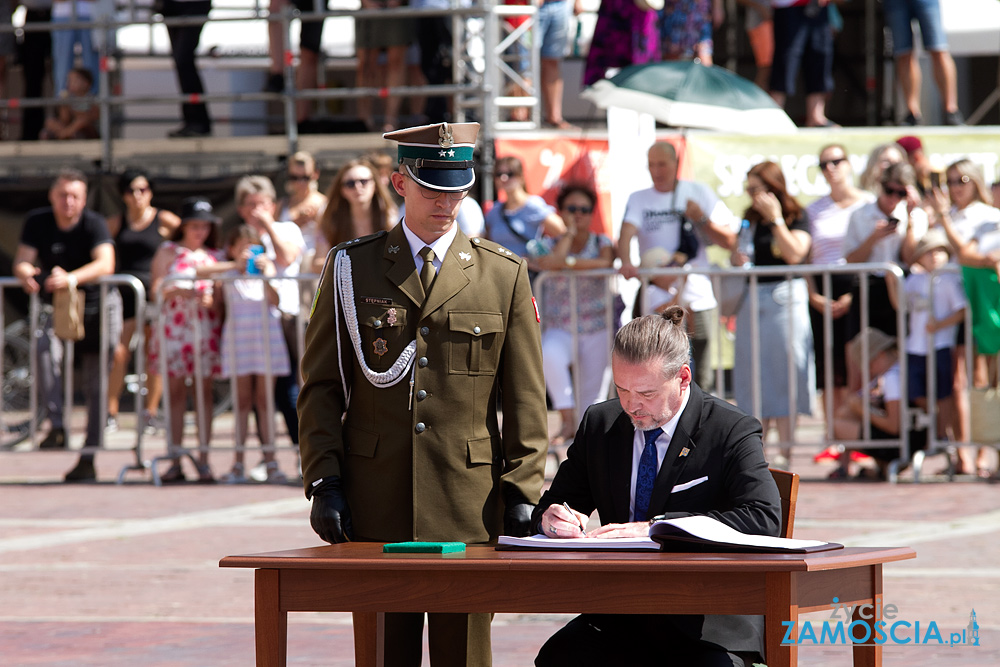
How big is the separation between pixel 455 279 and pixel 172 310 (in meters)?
6.59

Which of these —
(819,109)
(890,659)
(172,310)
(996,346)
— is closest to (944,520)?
(996,346)

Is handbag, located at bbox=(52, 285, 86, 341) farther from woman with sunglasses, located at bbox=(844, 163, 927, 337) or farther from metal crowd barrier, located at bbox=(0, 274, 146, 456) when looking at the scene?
woman with sunglasses, located at bbox=(844, 163, 927, 337)

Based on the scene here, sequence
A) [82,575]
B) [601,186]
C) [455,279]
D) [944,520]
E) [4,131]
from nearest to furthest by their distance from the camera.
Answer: [455,279]
[82,575]
[944,520]
[601,186]
[4,131]

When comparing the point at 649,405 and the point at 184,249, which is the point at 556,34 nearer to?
the point at 184,249

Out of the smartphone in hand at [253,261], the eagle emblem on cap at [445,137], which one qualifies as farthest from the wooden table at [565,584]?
the smartphone in hand at [253,261]

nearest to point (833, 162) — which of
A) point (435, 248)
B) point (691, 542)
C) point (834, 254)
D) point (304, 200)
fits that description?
point (834, 254)

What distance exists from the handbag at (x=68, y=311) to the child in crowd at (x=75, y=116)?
428 cm

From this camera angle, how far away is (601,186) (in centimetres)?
1326

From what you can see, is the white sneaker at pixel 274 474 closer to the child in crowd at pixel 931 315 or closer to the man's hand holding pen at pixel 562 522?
the child in crowd at pixel 931 315

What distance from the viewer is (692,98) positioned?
10891 mm

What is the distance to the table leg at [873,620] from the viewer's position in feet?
12.0

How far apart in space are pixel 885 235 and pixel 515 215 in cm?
269

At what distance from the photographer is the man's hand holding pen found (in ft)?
12.6

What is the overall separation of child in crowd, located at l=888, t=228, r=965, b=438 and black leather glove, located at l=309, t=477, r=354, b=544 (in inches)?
257
